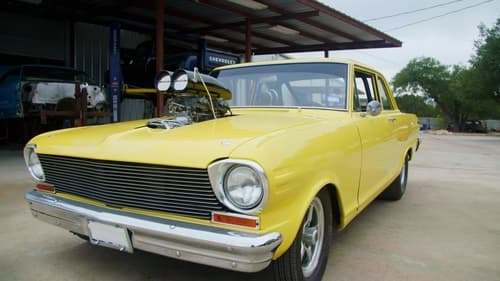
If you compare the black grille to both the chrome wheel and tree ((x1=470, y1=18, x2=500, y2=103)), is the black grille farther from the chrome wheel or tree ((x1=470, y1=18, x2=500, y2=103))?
tree ((x1=470, y1=18, x2=500, y2=103))

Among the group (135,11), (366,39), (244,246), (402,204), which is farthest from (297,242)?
(366,39)

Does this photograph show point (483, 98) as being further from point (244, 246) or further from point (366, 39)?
point (244, 246)

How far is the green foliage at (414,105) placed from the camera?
173 ft

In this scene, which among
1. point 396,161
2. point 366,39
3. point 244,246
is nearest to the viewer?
point 244,246

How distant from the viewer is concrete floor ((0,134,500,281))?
2697 mm

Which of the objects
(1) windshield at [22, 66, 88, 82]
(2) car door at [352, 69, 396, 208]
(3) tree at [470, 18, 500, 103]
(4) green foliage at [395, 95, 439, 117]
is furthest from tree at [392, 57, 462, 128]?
(2) car door at [352, 69, 396, 208]

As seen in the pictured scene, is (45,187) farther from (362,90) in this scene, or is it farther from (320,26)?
(320,26)

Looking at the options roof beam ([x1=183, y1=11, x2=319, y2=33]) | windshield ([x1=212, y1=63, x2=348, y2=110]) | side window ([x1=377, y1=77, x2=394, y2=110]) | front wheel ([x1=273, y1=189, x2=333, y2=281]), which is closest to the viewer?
front wheel ([x1=273, y1=189, x2=333, y2=281])

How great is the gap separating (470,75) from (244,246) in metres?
28.5

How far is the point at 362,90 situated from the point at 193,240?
2.37m

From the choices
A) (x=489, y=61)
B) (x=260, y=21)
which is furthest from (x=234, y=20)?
(x=489, y=61)

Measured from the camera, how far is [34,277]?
2.60 m

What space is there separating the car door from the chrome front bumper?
57.7 inches

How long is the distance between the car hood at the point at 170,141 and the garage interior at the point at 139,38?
606 centimetres
